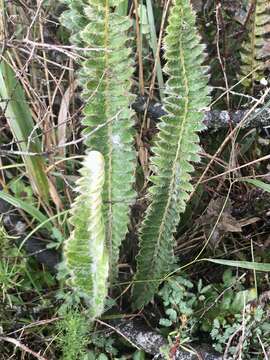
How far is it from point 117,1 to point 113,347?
75cm

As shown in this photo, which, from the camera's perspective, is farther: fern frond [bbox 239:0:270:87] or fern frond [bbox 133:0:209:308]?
fern frond [bbox 239:0:270:87]

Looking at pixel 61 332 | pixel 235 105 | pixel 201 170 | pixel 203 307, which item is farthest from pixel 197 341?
pixel 235 105

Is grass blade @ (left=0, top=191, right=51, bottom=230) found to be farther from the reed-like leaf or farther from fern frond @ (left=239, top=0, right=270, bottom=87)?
fern frond @ (left=239, top=0, right=270, bottom=87)

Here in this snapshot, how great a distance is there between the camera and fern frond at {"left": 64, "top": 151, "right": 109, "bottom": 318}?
905 mm

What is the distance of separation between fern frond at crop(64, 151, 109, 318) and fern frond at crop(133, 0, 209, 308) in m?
0.17

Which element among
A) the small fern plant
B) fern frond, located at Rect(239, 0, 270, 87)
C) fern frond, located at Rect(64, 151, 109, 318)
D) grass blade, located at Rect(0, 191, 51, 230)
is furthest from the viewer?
fern frond, located at Rect(239, 0, 270, 87)

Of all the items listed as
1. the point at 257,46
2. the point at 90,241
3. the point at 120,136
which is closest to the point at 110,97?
the point at 120,136

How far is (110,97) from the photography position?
1.12 meters

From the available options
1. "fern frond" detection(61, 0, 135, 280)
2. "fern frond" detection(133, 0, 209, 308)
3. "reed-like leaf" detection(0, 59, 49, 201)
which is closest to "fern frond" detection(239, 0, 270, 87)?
"fern frond" detection(133, 0, 209, 308)

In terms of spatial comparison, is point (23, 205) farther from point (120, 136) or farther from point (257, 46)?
point (257, 46)

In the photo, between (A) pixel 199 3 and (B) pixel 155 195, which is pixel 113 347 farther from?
(A) pixel 199 3

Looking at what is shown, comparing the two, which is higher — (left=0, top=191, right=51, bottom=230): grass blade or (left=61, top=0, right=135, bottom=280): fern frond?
(left=61, top=0, right=135, bottom=280): fern frond

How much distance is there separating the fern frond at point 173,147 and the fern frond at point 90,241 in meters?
0.17

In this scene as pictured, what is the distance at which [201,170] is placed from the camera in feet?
4.81
